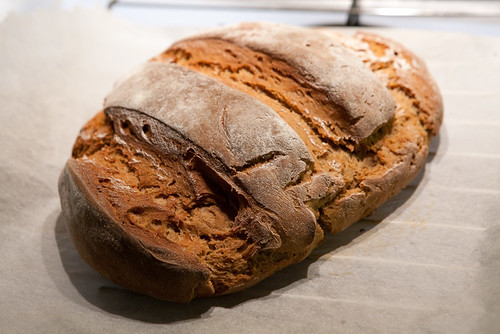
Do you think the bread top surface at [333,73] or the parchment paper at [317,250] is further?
the bread top surface at [333,73]

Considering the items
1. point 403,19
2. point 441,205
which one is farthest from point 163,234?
point 403,19

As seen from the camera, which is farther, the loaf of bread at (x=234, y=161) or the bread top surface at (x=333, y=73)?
the bread top surface at (x=333, y=73)

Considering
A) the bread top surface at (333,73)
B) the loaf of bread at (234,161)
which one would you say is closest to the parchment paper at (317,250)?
the loaf of bread at (234,161)

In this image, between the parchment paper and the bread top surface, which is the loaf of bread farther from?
the parchment paper

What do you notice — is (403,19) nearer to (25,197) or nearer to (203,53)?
(203,53)

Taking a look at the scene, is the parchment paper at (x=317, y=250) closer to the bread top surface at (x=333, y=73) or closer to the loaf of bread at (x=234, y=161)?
the loaf of bread at (x=234, y=161)

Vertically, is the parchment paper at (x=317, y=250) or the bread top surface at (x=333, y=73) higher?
the bread top surface at (x=333, y=73)

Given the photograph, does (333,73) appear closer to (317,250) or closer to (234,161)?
(234,161)
